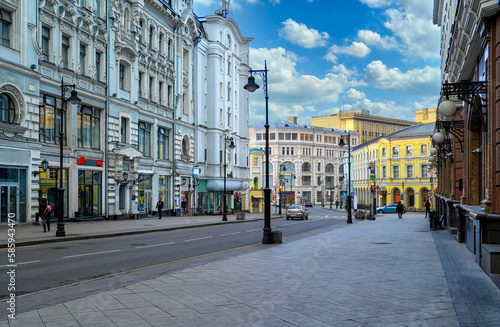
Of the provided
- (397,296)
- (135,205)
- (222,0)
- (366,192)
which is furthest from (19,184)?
(366,192)

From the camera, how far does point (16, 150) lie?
85.8 ft

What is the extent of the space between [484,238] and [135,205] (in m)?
31.3

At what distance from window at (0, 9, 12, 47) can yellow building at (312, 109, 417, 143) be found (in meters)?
124

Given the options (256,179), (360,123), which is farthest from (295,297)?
(360,123)

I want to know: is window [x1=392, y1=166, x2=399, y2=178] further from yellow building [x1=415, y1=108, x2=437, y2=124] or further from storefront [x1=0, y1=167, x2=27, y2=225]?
storefront [x1=0, y1=167, x2=27, y2=225]

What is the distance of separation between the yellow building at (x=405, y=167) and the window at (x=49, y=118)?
193ft

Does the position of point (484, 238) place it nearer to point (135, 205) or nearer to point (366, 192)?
point (135, 205)

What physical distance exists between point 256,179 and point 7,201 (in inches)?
3586

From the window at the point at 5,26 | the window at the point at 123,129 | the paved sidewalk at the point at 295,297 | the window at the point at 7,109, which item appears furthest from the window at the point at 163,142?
the paved sidewalk at the point at 295,297

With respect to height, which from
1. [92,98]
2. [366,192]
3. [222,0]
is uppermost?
[222,0]

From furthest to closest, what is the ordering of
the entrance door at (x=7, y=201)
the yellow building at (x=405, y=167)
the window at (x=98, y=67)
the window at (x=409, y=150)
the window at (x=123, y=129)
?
1. the window at (x=409, y=150)
2. the yellow building at (x=405, y=167)
3. the window at (x=123, y=129)
4. the window at (x=98, y=67)
5. the entrance door at (x=7, y=201)

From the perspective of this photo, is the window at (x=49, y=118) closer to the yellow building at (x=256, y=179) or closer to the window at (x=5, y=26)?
the window at (x=5, y=26)

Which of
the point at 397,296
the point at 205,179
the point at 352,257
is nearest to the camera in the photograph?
the point at 397,296

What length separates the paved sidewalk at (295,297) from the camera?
765cm
